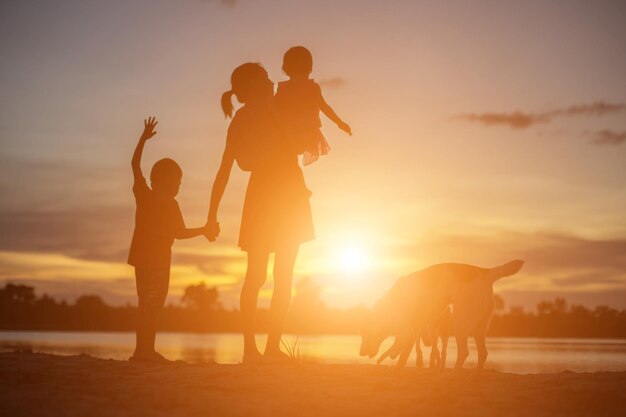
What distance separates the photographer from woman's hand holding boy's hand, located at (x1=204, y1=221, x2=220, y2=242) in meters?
8.34

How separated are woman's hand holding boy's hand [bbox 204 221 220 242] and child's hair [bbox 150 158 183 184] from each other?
81cm

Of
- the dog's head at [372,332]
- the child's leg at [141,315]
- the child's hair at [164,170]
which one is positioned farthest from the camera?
the dog's head at [372,332]

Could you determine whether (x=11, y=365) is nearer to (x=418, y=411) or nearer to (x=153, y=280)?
(x=153, y=280)

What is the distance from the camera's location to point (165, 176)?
8594 millimetres

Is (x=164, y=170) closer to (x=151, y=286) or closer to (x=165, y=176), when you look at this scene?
(x=165, y=176)

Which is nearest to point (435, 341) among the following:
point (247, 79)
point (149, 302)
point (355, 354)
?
point (149, 302)

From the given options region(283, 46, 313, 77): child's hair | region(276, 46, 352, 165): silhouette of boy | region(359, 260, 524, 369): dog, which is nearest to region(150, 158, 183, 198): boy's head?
region(276, 46, 352, 165): silhouette of boy

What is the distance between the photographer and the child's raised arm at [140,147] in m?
8.55

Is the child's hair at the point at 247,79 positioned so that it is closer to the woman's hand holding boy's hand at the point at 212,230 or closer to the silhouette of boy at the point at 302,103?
the silhouette of boy at the point at 302,103

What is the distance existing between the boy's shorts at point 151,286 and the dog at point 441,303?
287 cm

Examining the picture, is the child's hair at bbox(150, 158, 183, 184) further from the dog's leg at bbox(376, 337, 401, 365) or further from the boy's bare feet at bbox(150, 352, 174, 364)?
the dog's leg at bbox(376, 337, 401, 365)

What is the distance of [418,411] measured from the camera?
5.62 meters

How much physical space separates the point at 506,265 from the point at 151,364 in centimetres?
450

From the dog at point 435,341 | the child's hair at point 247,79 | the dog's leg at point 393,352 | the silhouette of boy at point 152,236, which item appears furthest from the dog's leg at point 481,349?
the child's hair at point 247,79
